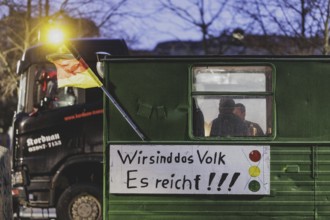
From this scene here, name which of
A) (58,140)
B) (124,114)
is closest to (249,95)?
(124,114)

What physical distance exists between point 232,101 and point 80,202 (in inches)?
147

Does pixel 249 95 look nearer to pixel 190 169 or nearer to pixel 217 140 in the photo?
pixel 217 140

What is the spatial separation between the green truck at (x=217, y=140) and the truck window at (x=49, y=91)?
3.25m

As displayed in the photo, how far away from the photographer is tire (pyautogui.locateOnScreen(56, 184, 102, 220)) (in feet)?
30.4

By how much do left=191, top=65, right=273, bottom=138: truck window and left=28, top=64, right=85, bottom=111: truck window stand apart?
3.48m

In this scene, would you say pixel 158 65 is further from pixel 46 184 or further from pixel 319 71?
pixel 46 184

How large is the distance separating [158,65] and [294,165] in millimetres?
1831

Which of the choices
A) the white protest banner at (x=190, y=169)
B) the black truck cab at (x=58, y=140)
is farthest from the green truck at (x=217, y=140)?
the black truck cab at (x=58, y=140)

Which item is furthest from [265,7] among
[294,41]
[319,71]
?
[319,71]

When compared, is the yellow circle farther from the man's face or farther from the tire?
the tire

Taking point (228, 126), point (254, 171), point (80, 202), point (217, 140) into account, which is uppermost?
point (228, 126)

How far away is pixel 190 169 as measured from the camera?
6.51 m

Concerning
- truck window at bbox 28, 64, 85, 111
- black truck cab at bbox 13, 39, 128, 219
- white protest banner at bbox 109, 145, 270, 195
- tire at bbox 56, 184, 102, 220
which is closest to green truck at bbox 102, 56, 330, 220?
white protest banner at bbox 109, 145, 270, 195

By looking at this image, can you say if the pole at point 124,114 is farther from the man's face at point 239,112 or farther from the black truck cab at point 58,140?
the black truck cab at point 58,140
